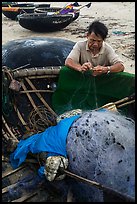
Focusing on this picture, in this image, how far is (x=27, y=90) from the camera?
5.70 m

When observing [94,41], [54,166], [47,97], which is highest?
[94,41]

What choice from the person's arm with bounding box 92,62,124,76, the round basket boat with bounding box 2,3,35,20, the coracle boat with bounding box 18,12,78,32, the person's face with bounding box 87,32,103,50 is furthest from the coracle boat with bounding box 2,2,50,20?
the person's arm with bounding box 92,62,124,76

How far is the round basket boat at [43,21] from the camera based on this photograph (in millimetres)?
12398

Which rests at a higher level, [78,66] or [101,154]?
[78,66]

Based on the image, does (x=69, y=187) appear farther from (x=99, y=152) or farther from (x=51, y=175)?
(x=99, y=152)

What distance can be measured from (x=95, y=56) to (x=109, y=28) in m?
8.96

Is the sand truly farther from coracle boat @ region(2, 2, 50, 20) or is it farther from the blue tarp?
the blue tarp

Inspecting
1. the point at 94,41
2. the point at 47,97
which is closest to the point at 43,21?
the point at 47,97

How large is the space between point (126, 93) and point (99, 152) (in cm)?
167

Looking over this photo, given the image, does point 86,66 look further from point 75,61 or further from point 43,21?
point 43,21

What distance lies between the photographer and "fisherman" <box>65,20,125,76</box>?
16.7 feet

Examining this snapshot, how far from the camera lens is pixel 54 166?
377cm

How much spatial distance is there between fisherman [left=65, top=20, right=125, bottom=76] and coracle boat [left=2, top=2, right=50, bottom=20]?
379 inches

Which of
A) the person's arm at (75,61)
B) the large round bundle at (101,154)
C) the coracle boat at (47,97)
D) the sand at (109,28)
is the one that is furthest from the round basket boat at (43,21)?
the large round bundle at (101,154)
